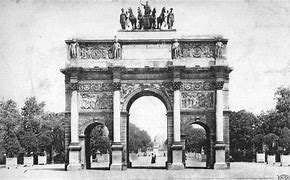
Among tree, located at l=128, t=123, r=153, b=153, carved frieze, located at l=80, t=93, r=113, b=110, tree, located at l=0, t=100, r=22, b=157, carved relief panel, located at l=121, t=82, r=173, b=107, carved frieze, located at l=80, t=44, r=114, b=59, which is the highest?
carved frieze, located at l=80, t=44, r=114, b=59

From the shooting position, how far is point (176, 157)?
29281mm

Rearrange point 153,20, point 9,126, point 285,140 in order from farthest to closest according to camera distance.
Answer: point 9,126, point 285,140, point 153,20

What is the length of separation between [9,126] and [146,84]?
63.1ft

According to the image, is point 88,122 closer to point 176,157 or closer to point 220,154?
point 176,157

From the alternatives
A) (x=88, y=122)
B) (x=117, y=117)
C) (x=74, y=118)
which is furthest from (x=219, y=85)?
(x=74, y=118)

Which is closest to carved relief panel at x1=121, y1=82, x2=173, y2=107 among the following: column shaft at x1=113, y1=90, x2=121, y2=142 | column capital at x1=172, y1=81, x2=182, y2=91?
column capital at x1=172, y1=81, x2=182, y2=91

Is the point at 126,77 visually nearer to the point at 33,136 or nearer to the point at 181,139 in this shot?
the point at 181,139

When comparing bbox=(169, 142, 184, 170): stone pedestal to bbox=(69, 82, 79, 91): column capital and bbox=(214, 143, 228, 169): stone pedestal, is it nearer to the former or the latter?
bbox=(214, 143, 228, 169): stone pedestal

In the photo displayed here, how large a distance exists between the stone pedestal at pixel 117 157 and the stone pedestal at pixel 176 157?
3.09 m

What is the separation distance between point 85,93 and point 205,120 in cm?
772

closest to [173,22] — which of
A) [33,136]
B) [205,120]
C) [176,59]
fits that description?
[176,59]

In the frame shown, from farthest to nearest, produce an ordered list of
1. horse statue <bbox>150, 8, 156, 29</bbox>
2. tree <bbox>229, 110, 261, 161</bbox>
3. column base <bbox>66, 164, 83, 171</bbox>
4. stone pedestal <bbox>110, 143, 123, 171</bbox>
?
tree <bbox>229, 110, 261, 161</bbox>, horse statue <bbox>150, 8, 156, 29</bbox>, column base <bbox>66, 164, 83, 171</bbox>, stone pedestal <bbox>110, 143, 123, 171</bbox>

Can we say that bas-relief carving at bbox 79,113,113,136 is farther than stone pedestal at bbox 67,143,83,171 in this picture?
Yes

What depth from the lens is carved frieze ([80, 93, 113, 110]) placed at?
30.3 meters
